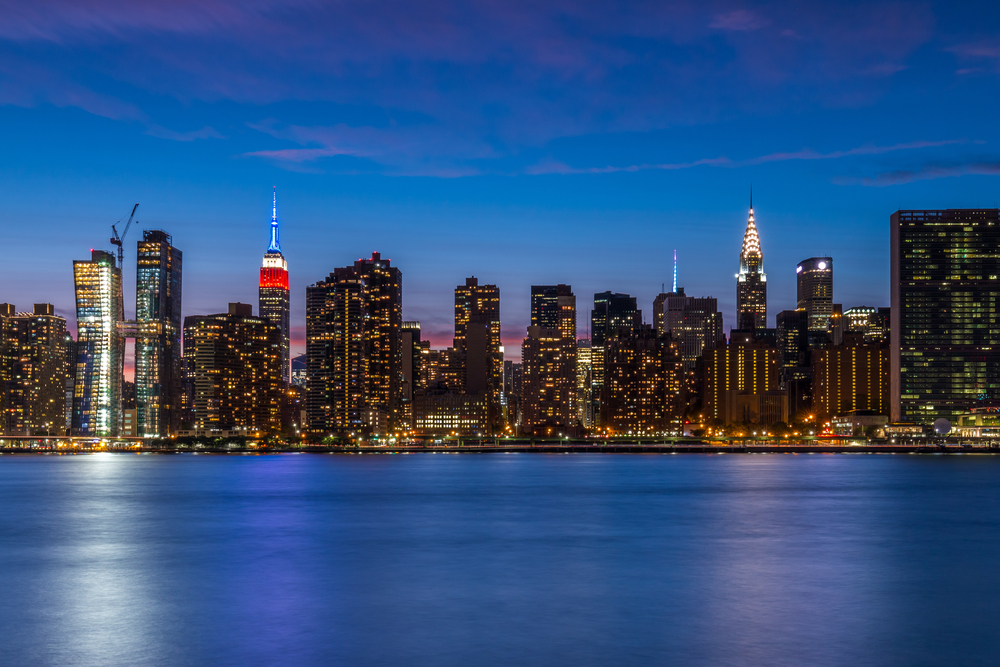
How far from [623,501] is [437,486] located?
102 ft

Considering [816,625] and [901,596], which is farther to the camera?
[901,596]

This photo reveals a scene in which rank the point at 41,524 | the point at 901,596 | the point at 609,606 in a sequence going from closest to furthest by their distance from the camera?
the point at 609,606
the point at 901,596
the point at 41,524

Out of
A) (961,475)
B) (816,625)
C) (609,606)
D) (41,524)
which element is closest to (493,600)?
(609,606)

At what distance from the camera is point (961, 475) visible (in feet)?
447

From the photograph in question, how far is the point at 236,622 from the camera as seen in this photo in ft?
102

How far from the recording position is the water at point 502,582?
27.5 meters

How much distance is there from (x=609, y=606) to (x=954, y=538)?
32.5m

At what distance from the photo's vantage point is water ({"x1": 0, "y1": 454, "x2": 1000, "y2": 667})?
1083 inches

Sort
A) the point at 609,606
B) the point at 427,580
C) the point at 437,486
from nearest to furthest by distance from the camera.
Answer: the point at 609,606 < the point at 427,580 < the point at 437,486

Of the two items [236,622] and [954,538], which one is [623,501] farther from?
[236,622]

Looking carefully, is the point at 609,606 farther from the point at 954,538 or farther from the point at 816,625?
the point at 954,538

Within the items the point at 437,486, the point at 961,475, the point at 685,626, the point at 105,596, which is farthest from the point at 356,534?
the point at 961,475

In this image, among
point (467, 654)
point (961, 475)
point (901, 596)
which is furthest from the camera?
point (961, 475)

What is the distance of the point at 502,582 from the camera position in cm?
4016
